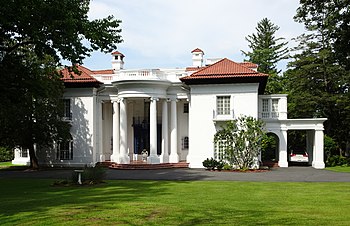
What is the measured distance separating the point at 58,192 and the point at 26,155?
841 inches

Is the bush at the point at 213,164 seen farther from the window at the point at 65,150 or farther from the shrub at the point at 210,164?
the window at the point at 65,150

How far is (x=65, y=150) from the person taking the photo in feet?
105

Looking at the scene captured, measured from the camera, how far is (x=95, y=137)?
31.7 metres

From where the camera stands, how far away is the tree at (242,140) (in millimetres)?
27141

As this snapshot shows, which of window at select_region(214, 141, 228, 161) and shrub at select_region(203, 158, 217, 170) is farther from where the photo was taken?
window at select_region(214, 141, 228, 161)

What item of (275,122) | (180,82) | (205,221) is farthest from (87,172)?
(275,122)

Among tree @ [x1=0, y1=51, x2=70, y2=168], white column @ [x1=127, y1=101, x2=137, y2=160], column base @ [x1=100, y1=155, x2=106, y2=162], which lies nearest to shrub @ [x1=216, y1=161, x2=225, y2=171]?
white column @ [x1=127, y1=101, x2=137, y2=160]

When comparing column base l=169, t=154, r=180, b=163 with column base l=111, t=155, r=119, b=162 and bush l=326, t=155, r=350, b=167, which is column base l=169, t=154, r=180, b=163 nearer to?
column base l=111, t=155, r=119, b=162

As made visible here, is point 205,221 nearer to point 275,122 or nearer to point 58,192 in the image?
point 58,192

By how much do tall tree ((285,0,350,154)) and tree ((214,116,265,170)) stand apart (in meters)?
13.4

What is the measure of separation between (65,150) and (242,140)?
48.3 ft

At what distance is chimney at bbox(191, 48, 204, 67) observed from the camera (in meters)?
35.9

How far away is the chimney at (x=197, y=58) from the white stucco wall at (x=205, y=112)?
654cm

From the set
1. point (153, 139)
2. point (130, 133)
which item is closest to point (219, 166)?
point (153, 139)
